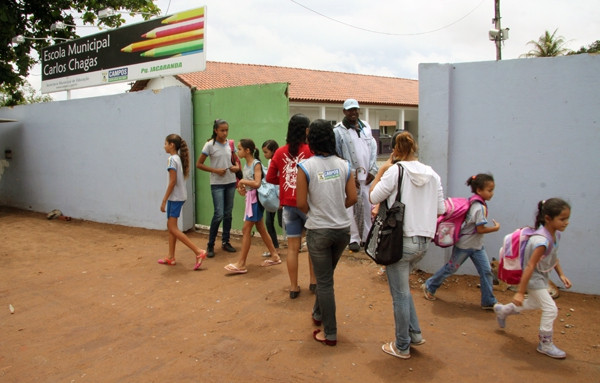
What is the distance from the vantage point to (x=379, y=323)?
3.96 metres

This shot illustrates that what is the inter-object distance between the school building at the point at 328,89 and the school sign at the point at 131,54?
37.4 ft

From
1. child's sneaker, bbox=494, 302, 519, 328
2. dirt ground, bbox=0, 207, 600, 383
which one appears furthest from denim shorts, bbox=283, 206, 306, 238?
child's sneaker, bbox=494, 302, 519, 328

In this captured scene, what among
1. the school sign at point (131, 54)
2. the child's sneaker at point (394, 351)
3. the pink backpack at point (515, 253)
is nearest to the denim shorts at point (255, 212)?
the child's sneaker at point (394, 351)

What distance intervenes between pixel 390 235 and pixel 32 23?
1636 cm

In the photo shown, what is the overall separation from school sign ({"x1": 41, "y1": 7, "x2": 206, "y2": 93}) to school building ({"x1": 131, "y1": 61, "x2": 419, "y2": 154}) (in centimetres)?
1139

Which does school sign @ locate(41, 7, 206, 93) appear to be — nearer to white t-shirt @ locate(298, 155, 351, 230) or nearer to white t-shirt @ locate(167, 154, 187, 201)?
white t-shirt @ locate(167, 154, 187, 201)

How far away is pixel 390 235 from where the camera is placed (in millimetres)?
3176

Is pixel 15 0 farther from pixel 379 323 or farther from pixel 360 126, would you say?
pixel 379 323

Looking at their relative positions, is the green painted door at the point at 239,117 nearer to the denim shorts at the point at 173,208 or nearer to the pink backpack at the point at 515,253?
the denim shorts at the point at 173,208

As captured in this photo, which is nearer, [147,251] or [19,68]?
[147,251]

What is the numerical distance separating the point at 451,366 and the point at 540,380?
0.57 m

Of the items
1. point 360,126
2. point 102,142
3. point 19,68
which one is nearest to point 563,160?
point 360,126

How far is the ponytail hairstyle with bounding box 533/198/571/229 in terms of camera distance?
3209 millimetres

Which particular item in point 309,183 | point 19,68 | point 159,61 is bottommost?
point 309,183
